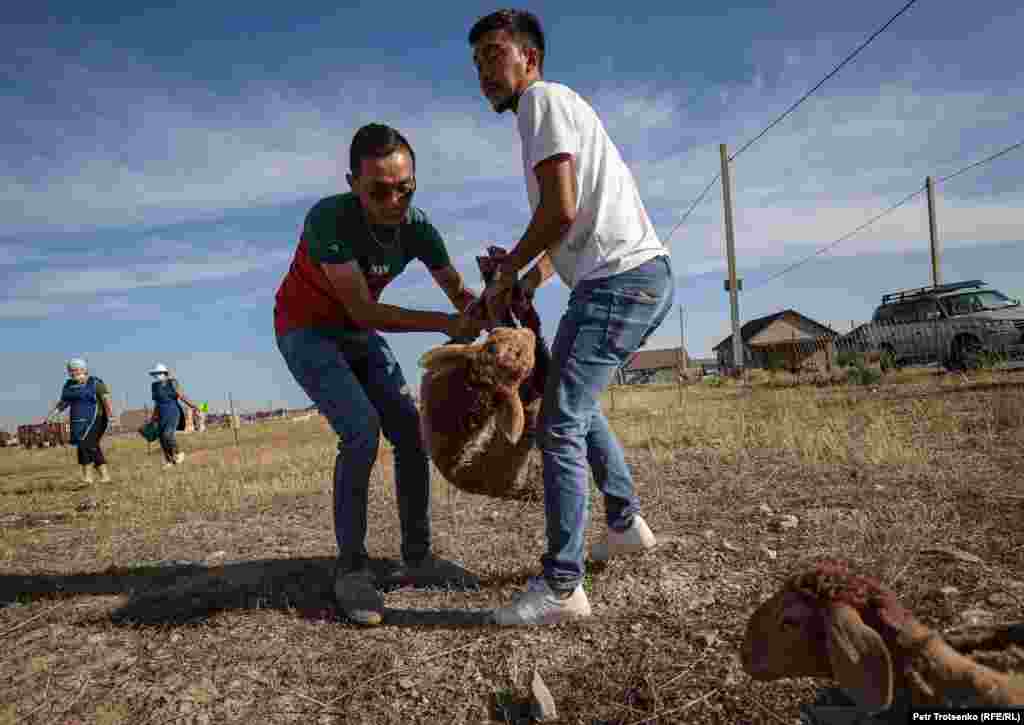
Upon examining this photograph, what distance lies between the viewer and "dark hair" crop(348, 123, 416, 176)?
283cm

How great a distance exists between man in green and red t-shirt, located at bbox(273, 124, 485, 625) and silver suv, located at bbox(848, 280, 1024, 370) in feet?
39.4

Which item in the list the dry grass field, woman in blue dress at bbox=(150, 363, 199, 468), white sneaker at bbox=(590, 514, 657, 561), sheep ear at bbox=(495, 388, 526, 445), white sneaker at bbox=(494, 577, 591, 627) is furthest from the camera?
woman in blue dress at bbox=(150, 363, 199, 468)

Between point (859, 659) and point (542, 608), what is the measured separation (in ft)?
4.51

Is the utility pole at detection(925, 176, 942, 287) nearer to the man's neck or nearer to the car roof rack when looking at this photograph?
the car roof rack

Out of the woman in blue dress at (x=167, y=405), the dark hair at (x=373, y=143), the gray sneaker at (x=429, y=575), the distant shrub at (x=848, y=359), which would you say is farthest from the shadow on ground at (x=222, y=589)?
the distant shrub at (x=848, y=359)

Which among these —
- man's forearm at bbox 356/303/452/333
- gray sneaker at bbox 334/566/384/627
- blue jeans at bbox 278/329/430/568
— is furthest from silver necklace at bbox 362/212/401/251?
gray sneaker at bbox 334/566/384/627

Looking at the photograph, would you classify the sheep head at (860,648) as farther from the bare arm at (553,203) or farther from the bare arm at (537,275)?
the bare arm at (537,275)

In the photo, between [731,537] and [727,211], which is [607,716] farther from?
[727,211]

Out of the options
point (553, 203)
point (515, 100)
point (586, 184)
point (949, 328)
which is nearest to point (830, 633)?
point (553, 203)

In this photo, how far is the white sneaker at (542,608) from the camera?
2.42 meters

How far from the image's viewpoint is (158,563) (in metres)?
4.06

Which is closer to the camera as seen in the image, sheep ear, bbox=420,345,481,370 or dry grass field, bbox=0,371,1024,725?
dry grass field, bbox=0,371,1024,725

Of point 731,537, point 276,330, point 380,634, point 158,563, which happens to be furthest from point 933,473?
point 158,563

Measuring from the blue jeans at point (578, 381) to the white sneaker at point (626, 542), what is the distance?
624mm
